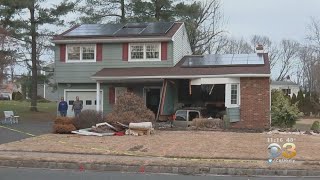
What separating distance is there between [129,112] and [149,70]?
7274mm

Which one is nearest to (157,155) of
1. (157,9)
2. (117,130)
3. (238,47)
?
(117,130)

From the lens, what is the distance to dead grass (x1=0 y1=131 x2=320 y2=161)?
15.4m

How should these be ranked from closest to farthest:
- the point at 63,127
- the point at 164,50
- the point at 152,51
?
the point at 63,127 → the point at 164,50 → the point at 152,51

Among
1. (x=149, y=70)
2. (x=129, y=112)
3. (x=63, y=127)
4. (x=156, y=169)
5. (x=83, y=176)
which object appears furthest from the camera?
(x=149, y=70)

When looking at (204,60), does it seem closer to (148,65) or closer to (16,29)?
(148,65)

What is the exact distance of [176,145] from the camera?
1731 centimetres

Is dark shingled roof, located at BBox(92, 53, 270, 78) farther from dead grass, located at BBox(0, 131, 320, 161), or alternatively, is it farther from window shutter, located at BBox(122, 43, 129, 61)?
dead grass, located at BBox(0, 131, 320, 161)

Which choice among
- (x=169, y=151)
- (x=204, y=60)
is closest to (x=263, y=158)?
(x=169, y=151)

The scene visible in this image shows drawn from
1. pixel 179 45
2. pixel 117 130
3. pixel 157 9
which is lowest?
pixel 117 130

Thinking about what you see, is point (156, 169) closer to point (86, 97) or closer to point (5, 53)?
point (86, 97)

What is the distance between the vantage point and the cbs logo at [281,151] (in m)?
13.4

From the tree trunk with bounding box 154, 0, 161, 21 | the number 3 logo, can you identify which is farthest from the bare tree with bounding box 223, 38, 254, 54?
the number 3 logo

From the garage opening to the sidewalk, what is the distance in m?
10.2

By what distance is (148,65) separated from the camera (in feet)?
101
